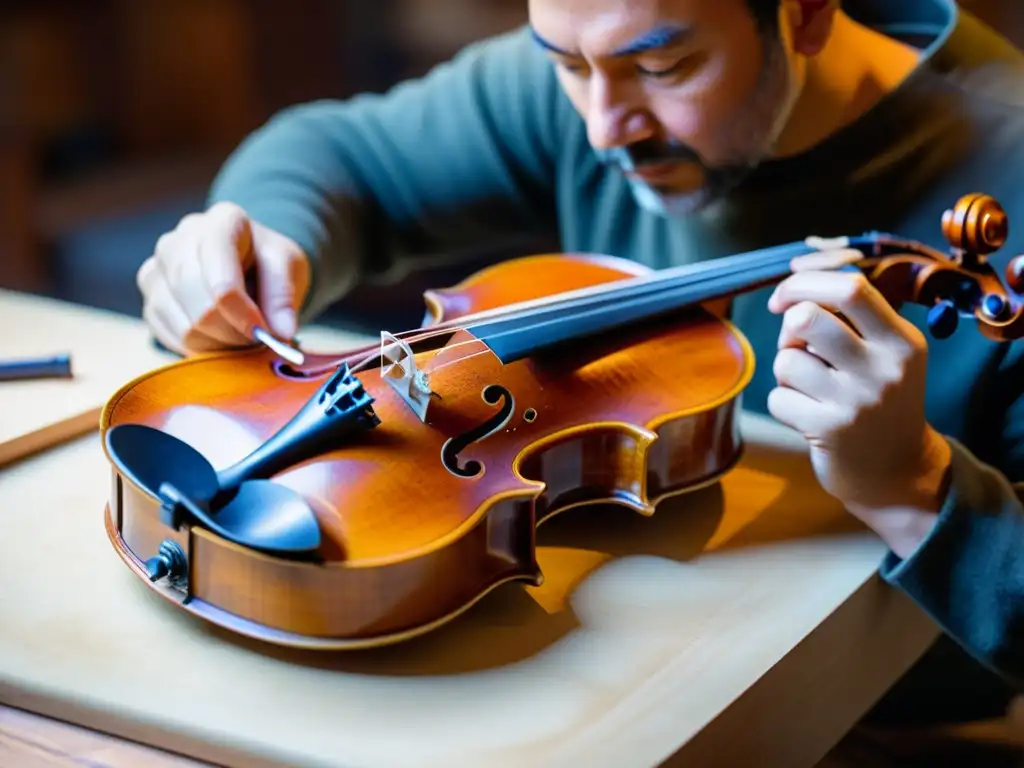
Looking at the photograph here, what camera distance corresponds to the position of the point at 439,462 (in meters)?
0.72

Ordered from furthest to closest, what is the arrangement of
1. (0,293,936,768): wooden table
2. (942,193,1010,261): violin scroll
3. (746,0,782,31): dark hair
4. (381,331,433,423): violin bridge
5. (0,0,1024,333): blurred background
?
(0,0,1024,333): blurred background → (746,0,782,31): dark hair → (942,193,1010,261): violin scroll → (381,331,433,423): violin bridge → (0,293,936,768): wooden table

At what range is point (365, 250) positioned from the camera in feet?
4.44

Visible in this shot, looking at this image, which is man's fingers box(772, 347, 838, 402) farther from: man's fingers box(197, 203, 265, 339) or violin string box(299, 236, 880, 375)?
man's fingers box(197, 203, 265, 339)

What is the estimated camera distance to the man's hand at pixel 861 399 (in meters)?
0.79

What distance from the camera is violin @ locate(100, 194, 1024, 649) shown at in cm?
65

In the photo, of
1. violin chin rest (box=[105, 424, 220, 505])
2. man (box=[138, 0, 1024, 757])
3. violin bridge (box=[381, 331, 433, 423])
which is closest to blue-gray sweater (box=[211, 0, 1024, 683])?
man (box=[138, 0, 1024, 757])

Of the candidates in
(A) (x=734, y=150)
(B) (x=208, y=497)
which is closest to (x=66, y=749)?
(B) (x=208, y=497)

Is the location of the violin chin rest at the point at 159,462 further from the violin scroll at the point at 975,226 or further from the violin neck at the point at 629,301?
the violin scroll at the point at 975,226

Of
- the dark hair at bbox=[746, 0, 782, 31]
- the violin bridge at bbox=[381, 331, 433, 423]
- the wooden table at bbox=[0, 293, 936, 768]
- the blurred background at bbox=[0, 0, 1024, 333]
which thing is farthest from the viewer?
the blurred background at bbox=[0, 0, 1024, 333]

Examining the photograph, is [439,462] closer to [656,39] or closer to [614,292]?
[614,292]

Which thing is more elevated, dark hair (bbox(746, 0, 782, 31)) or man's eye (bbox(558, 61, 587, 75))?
dark hair (bbox(746, 0, 782, 31))

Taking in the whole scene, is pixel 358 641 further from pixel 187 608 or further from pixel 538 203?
pixel 538 203

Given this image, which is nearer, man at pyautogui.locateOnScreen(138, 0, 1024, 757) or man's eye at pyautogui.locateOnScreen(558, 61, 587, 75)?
man at pyautogui.locateOnScreen(138, 0, 1024, 757)

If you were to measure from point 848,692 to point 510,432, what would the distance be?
1.04ft
